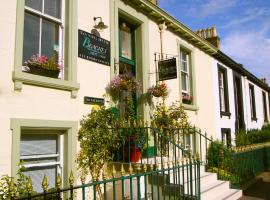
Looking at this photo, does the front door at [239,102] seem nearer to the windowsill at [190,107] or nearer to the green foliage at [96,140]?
the windowsill at [190,107]

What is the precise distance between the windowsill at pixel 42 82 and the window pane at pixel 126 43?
3.00 metres

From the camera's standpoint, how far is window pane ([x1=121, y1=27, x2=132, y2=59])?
8641 millimetres

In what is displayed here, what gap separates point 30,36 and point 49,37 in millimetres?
488

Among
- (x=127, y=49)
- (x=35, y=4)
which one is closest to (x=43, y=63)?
(x=35, y=4)

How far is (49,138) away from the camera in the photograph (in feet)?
18.7

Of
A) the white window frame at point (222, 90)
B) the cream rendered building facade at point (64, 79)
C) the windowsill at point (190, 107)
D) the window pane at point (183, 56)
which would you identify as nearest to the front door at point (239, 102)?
the white window frame at point (222, 90)

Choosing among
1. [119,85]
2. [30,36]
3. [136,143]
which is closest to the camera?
[30,36]

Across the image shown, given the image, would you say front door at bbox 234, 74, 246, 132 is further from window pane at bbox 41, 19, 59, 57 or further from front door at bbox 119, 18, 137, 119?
window pane at bbox 41, 19, 59, 57

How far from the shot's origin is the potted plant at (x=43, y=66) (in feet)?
17.6

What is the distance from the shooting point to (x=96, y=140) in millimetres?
5984

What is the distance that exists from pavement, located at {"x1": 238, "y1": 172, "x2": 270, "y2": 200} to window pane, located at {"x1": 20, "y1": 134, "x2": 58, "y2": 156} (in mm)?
5421

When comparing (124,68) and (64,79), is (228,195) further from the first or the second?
(64,79)

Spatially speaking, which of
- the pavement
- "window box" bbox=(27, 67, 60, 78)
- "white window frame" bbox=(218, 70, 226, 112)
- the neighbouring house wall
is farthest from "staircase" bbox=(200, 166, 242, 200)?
"white window frame" bbox=(218, 70, 226, 112)

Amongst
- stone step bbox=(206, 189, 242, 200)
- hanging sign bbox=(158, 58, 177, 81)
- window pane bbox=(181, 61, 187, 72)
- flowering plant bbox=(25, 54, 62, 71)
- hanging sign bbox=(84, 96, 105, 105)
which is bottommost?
stone step bbox=(206, 189, 242, 200)
